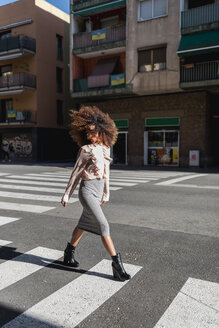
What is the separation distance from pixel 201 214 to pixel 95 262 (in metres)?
3.24

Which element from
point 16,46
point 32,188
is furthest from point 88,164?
point 16,46

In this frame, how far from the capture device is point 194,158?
1938 centimetres

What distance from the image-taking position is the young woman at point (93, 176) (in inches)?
130

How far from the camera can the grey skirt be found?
3.30 metres

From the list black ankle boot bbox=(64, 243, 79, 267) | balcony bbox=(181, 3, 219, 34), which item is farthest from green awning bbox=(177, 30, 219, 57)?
black ankle boot bbox=(64, 243, 79, 267)

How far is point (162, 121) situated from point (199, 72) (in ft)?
12.9

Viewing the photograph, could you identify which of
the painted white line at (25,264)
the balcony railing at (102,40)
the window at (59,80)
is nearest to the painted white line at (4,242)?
the painted white line at (25,264)

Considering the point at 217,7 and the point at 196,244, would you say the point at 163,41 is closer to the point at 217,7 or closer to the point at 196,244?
the point at 217,7

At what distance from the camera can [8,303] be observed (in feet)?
9.14

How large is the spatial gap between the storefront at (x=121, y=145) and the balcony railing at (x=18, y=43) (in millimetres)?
11085

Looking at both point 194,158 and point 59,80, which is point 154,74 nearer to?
point 194,158

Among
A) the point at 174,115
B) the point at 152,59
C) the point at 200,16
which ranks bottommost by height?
the point at 174,115

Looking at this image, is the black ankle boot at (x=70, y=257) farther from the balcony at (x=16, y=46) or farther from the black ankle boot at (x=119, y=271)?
the balcony at (x=16, y=46)

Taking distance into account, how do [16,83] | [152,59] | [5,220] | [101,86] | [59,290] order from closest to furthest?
1. [59,290]
2. [5,220]
3. [152,59]
4. [101,86]
5. [16,83]
